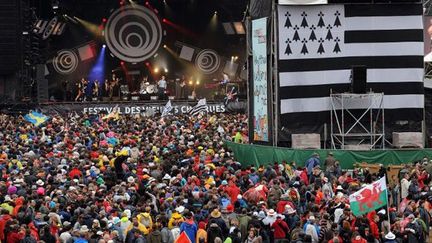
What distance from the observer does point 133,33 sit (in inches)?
1838

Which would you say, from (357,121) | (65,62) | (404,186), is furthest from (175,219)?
(65,62)

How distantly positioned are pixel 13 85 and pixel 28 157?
1927cm

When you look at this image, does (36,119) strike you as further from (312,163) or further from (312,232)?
(312,232)

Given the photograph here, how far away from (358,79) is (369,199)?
11775 millimetres

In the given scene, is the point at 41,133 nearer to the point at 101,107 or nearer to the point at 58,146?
the point at 58,146

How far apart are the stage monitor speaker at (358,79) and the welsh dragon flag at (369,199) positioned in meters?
11.6

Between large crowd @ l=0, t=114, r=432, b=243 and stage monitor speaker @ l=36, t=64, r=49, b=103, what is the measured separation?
16500 mm

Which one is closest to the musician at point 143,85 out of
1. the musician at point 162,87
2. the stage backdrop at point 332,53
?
the musician at point 162,87

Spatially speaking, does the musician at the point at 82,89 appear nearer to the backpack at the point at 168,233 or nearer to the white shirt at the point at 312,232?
the backpack at the point at 168,233

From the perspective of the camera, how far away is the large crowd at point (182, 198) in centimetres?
1397

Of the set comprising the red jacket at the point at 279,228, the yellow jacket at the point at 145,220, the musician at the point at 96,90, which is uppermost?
the musician at the point at 96,90

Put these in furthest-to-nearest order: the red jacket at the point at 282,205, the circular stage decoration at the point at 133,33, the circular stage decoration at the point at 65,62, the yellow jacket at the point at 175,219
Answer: the circular stage decoration at the point at 133,33 → the circular stage decoration at the point at 65,62 → the red jacket at the point at 282,205 → the yellow jacket at the point at 175,219

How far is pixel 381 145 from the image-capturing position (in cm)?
2670

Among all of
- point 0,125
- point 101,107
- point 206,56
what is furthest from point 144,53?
point 0,125
